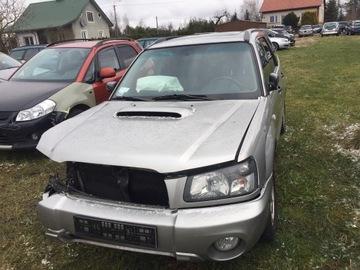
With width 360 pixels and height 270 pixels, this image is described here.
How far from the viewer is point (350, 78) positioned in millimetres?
11734

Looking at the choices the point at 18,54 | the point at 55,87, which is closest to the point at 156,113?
the point at 55,87

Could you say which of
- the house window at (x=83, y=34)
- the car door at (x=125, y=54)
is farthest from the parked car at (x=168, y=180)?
the house window at (x=83, y=34)

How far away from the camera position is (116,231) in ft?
9.03

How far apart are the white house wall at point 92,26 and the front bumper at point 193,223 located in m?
46.5

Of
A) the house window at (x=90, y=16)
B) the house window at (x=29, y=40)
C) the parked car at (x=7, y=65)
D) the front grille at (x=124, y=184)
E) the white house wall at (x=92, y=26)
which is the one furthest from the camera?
the house window at (x=90, y=16)

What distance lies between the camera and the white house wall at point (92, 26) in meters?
46.7

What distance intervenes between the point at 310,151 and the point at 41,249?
12.2 ft

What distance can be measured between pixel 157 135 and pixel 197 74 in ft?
4.28

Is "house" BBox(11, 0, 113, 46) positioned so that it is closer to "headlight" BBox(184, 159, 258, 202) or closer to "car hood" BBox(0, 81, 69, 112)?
"car hood" BBox(0, 81, 69, 112)

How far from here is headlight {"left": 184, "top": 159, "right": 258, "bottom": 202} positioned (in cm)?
268

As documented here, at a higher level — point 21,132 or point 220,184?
point 220,184

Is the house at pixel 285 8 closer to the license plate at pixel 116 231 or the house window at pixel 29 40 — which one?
the house window at pixel 29 40

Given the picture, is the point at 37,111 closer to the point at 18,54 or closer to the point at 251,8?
the point at 18,54

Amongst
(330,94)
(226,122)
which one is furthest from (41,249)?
(330,94)
